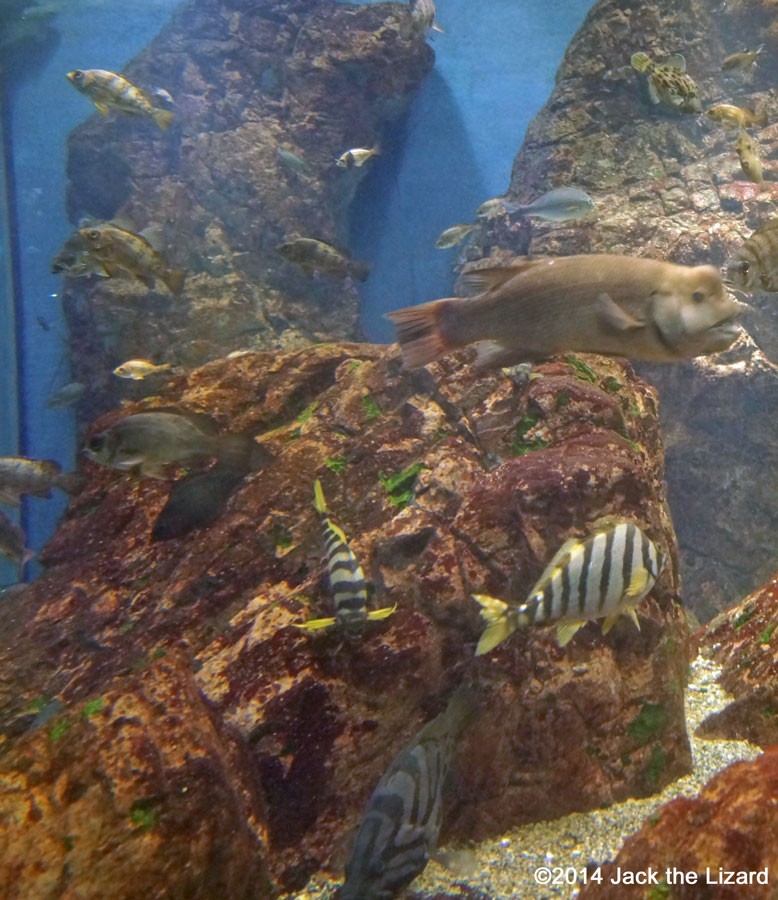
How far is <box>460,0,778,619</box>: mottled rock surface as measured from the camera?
22.2ft

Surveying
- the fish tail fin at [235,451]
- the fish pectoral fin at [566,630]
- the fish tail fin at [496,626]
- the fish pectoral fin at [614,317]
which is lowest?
the fish pectoral fin at [566,630]

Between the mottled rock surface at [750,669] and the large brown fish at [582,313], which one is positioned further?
the mottled rock surface at [750,669]

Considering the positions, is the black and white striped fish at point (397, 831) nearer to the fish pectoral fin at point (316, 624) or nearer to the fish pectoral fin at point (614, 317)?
the fish pectoral fin at point (316, 624)

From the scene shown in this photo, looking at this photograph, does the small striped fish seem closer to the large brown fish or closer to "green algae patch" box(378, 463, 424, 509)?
"green algae patch" box(378, 463, 424, 509)

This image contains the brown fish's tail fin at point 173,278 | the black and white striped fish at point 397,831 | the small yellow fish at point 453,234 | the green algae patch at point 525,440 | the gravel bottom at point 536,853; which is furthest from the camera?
the small yellow fish at point 453,234

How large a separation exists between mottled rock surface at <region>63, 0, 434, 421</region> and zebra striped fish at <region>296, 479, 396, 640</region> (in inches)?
263

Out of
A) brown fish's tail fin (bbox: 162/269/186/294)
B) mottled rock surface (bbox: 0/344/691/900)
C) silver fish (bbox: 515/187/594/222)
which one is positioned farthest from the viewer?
silver fish (bbox: 515/187/594/222)

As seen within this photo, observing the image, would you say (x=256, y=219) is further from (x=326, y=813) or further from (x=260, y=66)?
(x=326, y=813)

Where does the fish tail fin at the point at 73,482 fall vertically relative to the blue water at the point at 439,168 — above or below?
below

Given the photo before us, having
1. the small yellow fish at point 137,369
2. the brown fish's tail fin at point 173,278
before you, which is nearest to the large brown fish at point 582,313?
the brown fish's tail fin at point 173,278

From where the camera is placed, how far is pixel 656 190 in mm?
7402

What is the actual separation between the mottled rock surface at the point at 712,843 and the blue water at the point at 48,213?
1060cm

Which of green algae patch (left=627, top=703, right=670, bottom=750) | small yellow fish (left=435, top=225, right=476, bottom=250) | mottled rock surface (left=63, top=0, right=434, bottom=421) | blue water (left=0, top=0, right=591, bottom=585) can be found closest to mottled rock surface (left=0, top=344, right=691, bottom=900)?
green algae patch (left=627, top=703, right=670, bottom=750)

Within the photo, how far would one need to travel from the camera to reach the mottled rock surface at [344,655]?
2447 mm
